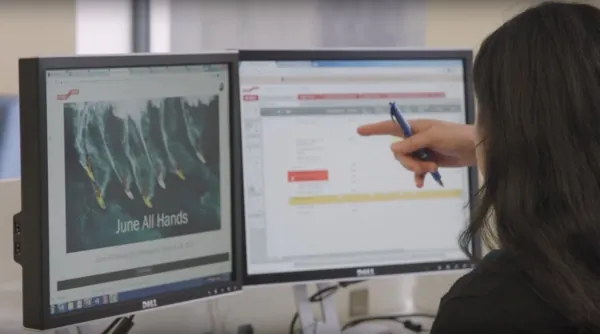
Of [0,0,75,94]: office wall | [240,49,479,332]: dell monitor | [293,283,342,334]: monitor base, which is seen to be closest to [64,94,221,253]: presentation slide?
[240,49,479,332]: dell monitor

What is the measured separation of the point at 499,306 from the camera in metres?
1.03

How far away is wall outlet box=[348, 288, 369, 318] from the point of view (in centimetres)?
182

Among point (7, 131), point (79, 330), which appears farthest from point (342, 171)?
point (7, 131)

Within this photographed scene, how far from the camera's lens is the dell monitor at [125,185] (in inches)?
48.0

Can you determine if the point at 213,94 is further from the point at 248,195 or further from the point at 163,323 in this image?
the point at 163,323

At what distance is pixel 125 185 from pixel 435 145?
20.4 inches

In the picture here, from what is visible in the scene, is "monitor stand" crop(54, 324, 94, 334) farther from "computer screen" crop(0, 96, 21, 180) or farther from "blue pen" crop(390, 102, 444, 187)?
"blue pen" crop(390, 102, 444, 187)

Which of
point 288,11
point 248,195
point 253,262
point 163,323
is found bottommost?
point 163,323

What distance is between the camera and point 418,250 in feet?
5.41

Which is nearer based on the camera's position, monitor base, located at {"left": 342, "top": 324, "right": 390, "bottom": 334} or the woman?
the woman

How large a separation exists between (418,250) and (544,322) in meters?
0.62

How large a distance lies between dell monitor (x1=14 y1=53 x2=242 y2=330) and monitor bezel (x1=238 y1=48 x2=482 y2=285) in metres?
0.08

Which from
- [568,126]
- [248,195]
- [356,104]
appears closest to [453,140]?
[356,104]

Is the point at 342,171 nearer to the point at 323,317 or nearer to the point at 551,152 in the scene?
the point at 323,317
